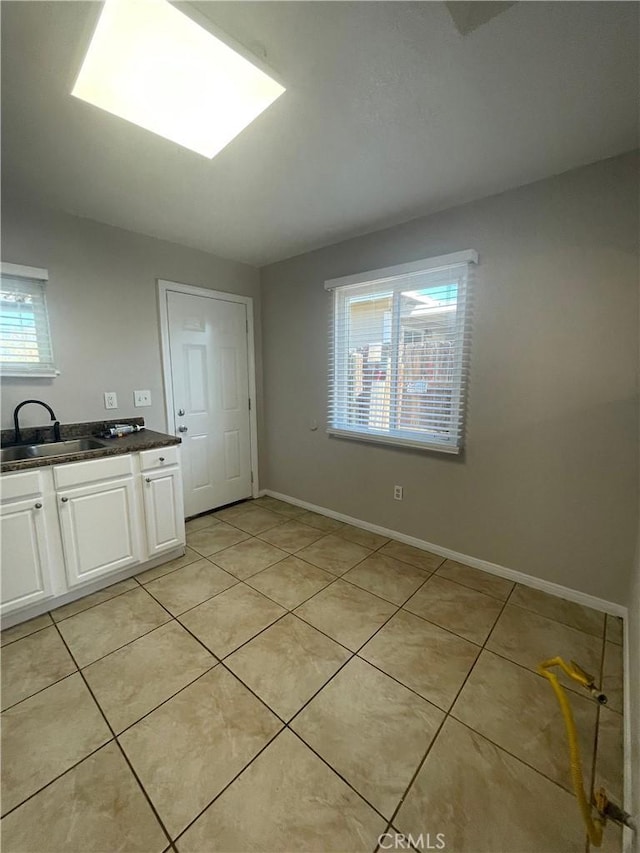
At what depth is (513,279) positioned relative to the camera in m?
2.00

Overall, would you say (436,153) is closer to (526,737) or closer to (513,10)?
(513,10)

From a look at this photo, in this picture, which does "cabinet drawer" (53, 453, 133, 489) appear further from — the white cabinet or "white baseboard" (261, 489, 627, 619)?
"white baseboard" (261, 489, 627, 619)

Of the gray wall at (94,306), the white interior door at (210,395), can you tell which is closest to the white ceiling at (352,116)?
the gray wall at (94,306)

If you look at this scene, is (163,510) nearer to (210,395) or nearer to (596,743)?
(210,395)

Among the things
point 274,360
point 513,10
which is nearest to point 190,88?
point 513,10

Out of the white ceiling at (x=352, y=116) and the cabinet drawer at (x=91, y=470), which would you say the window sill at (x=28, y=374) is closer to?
the cabinet drawer at (x=91, y=470)

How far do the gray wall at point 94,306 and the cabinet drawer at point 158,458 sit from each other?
619 millimetres

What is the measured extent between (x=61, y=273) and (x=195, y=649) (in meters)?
2.48

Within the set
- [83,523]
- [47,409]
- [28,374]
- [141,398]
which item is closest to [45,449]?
[47,409]

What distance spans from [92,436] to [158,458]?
0.58 m

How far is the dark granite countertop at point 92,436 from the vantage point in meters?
1.75

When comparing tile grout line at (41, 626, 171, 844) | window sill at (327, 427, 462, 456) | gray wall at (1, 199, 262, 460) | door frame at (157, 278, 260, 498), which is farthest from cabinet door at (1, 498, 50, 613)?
window sill at (327, 427, 462, 456)

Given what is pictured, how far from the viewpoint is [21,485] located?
5.63 feet

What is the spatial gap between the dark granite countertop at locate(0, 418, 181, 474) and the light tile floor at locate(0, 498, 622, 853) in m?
0.88
